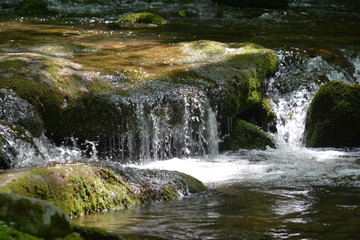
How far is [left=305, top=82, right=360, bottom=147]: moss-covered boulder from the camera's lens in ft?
33.7

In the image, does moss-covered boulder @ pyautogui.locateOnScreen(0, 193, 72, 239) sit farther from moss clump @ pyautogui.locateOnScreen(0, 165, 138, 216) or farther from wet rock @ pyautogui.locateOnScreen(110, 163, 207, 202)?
wet rock @ pyautogui.locateOnScreen(110, 163, 207, 202)

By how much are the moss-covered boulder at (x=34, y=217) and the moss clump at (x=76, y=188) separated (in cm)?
145

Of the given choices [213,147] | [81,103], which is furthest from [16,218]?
[213,147]

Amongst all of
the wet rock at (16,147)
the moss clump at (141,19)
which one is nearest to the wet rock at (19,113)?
the wet rock at (16,147)

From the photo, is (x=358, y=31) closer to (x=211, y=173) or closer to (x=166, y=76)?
(x=166, y=76)

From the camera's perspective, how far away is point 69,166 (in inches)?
240

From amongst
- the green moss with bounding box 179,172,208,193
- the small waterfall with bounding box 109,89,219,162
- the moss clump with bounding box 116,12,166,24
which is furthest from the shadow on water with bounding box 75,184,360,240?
the moss clump with bounding box 116,12,166,24

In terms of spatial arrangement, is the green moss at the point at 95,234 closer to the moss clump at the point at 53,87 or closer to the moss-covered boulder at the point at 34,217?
the moss-covered boulder at the point at 34,217

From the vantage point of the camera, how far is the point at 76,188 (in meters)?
5.85

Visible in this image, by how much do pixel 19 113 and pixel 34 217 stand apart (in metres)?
4.00

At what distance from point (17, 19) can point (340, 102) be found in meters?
10.8

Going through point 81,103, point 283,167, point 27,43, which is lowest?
point 283,167

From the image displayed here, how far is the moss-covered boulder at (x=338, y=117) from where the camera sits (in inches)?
405

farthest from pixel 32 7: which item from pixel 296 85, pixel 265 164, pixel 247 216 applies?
Result: pixel 247 216
